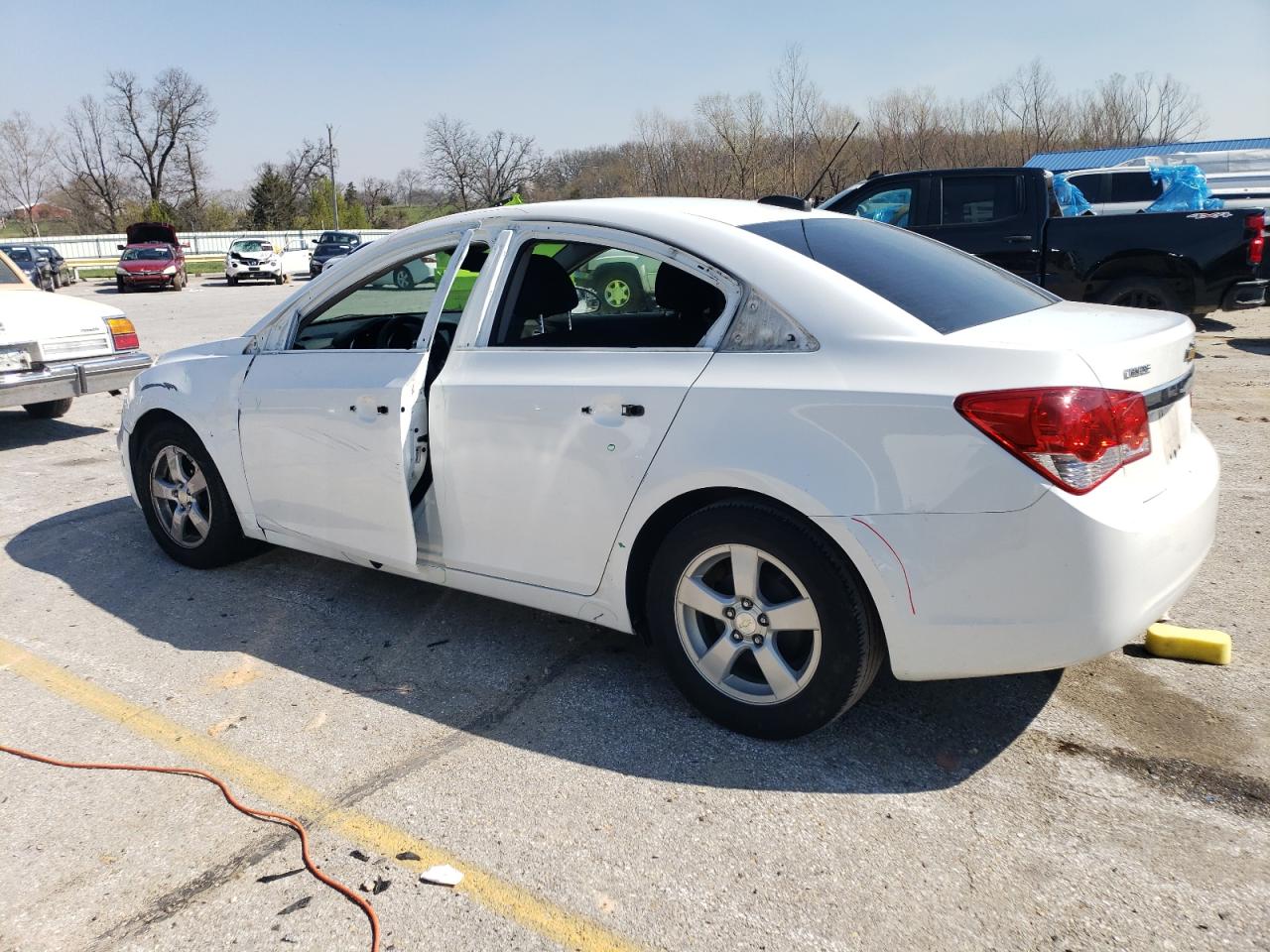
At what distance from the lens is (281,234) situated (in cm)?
5762

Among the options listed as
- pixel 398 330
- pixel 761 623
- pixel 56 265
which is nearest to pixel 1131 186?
pixel 398 330

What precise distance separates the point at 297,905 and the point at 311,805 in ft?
1.53

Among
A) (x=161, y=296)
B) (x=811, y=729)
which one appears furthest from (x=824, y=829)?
(x=161, y=296)

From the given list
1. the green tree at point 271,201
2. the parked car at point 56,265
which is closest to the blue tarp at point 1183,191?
the parked car at point 56,265

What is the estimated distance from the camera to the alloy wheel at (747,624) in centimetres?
304

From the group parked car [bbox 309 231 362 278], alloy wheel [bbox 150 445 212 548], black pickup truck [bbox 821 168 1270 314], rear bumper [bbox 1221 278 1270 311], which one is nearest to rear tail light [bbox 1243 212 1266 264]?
black pickup truck [bbox 821 168 1270 314]

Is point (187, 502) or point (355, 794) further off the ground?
point (187, 502)

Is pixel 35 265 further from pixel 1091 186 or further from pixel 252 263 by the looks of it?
pixel 1091 186

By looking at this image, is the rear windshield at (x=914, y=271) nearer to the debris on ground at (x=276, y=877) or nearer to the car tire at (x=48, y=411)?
the debris on ground at (x=276, y=877)

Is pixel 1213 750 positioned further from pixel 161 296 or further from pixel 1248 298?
pixel 161 296

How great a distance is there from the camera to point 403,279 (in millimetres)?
4266

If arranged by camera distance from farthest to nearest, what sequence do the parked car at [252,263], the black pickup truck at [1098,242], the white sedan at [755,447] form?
1. the parked car at [252,263]
2. the black pickup truck at [1098,242]
3. the white sedan at [755,447]

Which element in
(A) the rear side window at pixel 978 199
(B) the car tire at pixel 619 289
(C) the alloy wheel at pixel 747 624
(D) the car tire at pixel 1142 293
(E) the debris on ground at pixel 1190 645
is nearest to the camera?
(C) the alloy wheel at pixel 747 624

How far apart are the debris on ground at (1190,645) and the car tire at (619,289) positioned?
226 centimetres
